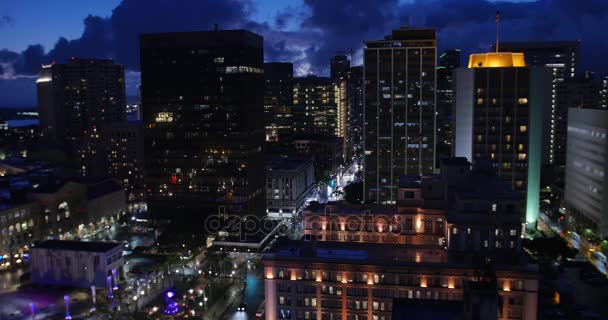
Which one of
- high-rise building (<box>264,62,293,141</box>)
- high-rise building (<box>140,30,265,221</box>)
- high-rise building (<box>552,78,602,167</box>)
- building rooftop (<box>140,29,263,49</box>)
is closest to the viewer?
building rooftop (<box>140,29,263,49</box>)

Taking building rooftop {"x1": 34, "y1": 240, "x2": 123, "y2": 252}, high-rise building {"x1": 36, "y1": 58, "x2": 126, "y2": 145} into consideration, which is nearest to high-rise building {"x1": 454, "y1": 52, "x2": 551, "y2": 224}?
building rooftop {"x1": 34, "y1": 240, "x2": 123, "y2": 252}

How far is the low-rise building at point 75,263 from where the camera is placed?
61188mm

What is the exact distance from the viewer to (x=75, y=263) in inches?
2432

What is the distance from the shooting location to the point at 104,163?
455 ft

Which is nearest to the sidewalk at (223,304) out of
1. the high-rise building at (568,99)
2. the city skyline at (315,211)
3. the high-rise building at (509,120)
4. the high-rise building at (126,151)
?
the city skyline at (315,211)

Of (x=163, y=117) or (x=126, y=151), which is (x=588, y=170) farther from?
(x=126, y=151)

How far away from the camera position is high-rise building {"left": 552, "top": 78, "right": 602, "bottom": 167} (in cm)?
14662

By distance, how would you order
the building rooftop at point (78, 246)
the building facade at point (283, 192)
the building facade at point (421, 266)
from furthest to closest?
the building facade at point (283, 192)
the building rooftop at point (78, 246)
the building facade at point (421, 266)

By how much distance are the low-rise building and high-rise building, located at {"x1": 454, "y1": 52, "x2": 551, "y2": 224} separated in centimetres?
5158

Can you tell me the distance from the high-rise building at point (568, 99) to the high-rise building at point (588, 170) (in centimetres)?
6537

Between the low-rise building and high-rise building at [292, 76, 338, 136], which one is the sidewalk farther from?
high-rise building at [292, 76, 338, 136]

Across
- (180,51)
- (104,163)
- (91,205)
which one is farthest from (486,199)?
(104,163)

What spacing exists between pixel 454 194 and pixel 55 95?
160 meters

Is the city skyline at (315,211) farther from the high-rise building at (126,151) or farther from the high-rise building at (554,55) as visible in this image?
the high-rise building at (554,55)
